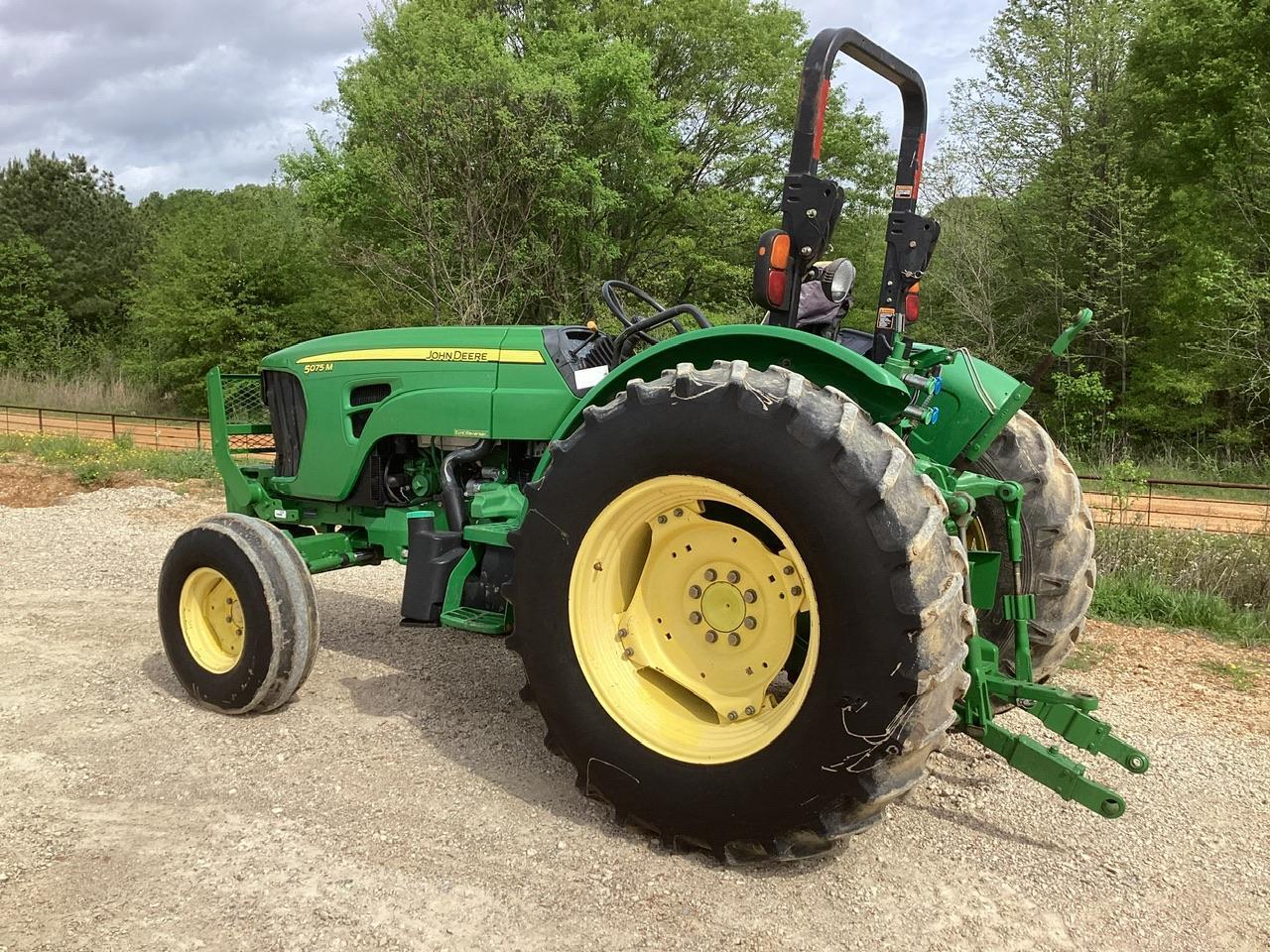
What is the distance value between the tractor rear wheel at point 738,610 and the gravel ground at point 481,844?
0.24 m

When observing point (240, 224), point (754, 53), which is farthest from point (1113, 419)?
point (240, 224)

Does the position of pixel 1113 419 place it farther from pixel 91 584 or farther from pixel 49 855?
pixel 49 855

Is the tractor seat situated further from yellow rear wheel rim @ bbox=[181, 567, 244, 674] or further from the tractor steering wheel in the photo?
yellow rear wheel rim @ bbox=[181, 567, 244, 674]

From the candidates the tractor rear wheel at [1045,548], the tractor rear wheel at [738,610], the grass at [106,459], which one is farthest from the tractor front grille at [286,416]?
the grass at [106,459]

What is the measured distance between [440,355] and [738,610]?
189cm

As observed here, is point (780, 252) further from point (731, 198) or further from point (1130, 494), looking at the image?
point (731, 198)

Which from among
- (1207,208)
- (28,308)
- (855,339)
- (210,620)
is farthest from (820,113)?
(28,308)

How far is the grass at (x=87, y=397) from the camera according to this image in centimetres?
2384

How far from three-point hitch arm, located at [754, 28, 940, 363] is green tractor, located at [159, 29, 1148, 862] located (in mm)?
10

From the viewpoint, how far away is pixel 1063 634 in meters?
3.46

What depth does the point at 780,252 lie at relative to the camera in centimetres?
Answer: 296

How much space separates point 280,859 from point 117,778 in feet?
3.04

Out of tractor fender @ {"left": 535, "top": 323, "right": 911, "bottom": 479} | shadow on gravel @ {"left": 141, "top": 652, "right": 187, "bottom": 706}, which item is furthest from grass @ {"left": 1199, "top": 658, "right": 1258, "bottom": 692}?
shadow on gravel @ {"left": 141, "top": 652, "right": 187, "bottom": 706}

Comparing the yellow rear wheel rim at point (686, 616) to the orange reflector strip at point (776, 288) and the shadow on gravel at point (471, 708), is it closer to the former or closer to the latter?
the shadow on gravel at point (471, 708)
